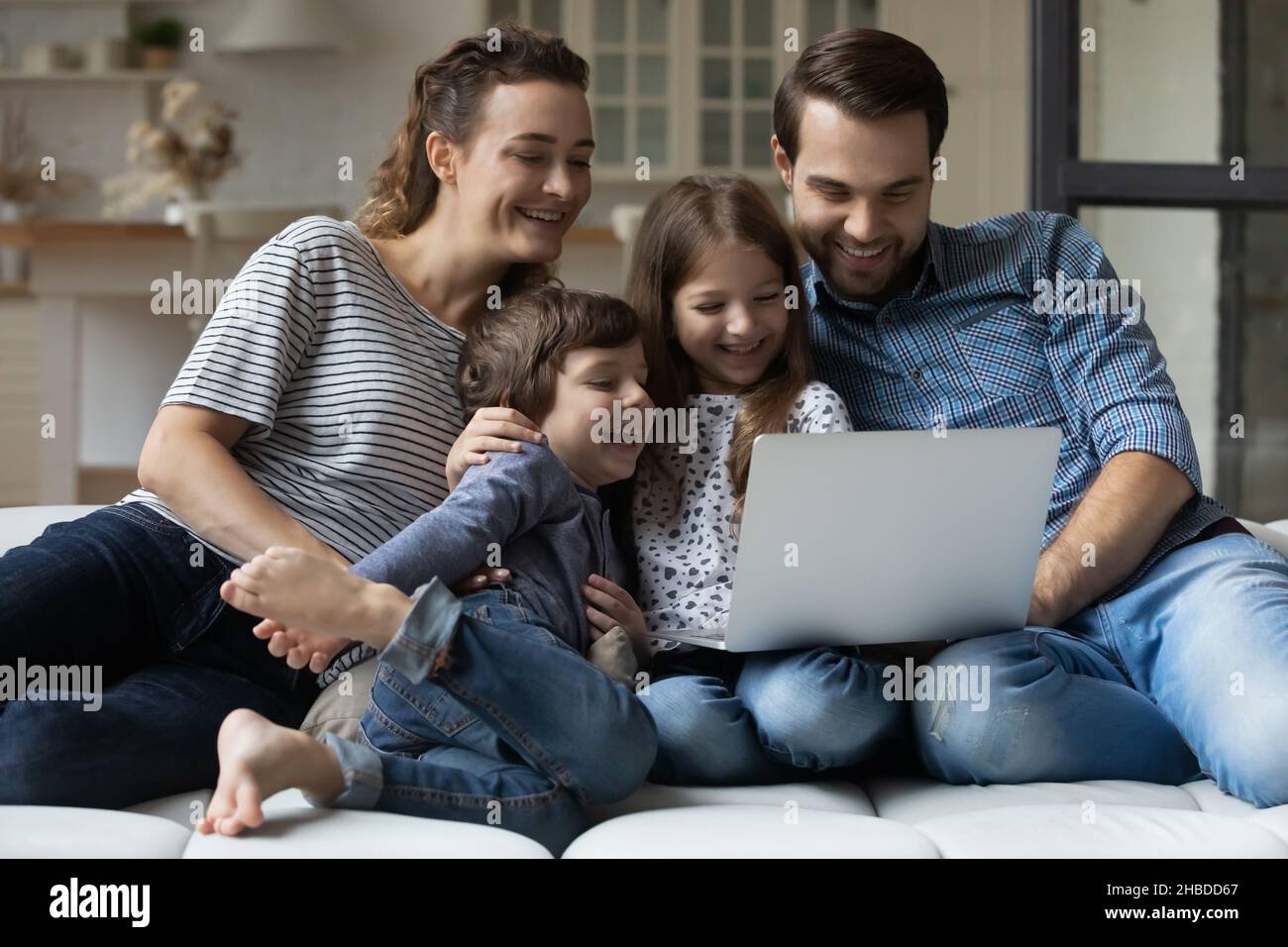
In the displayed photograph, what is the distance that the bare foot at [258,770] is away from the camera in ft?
3.51

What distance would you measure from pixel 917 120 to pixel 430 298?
62 cm

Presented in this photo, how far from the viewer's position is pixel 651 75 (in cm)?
574

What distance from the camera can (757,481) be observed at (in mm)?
1194

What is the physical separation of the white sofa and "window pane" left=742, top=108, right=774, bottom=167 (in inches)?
185

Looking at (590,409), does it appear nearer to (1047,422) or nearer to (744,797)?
(744,797)

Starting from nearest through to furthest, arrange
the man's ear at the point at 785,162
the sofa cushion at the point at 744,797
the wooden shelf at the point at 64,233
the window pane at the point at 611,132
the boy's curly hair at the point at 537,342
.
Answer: the sofa cushion at the point at 744,797 → the boy's curly hair at the point at 537,342 → the man's ear at the point at 785,162 → the wooden shelf at the point at 64,233 → the window pane at the point at 611,132

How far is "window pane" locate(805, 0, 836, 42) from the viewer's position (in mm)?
5680

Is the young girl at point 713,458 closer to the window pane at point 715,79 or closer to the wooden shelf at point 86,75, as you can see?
the window pane at point 715,79

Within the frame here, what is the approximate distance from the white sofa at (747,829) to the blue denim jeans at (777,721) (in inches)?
1.6

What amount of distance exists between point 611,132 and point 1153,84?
3124 mm

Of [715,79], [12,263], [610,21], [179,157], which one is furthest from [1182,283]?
[12,263]

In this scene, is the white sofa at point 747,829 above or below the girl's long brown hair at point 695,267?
below

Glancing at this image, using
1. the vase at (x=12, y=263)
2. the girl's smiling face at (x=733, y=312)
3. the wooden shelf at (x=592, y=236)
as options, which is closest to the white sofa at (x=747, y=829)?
the girl's smiling face at (x=733, y=312)

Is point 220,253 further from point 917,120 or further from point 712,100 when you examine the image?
point 917,120
